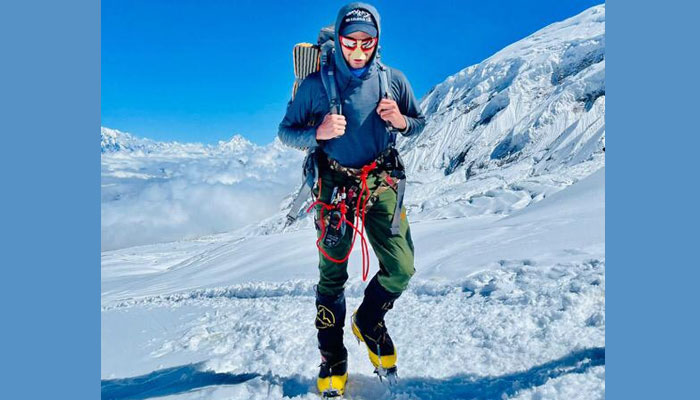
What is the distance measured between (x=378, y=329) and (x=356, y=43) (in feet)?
8.43

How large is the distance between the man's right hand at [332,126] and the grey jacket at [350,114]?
0.39 feet

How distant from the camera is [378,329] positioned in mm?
4148

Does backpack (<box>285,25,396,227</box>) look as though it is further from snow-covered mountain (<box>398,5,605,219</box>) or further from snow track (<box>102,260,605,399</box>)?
snow-covered mountain (<box>398,5,605,219</box>)

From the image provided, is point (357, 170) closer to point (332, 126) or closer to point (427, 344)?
point (332, 126)

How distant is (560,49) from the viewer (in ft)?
433

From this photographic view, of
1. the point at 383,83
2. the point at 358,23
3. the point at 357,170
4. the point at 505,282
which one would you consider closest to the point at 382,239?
the point at 357,170

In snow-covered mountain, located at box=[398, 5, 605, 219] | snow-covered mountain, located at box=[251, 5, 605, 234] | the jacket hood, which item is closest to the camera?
the jacket hood

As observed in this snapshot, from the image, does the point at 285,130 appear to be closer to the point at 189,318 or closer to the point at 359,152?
the point at 359,152

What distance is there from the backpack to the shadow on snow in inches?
67.2

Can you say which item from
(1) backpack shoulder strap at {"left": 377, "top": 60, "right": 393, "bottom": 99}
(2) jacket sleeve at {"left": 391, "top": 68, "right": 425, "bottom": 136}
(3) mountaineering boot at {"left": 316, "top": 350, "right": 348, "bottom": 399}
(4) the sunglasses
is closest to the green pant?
(2) jacket sleeve at {"left": 391, "top": 68, "right": 425, "bottom": 136}

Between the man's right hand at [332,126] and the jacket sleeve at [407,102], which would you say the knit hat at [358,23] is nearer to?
the jacket sleeve at [407,102]

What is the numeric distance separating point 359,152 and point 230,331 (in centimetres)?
313

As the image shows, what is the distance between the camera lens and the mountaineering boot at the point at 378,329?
13.4ft

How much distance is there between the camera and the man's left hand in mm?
3624
